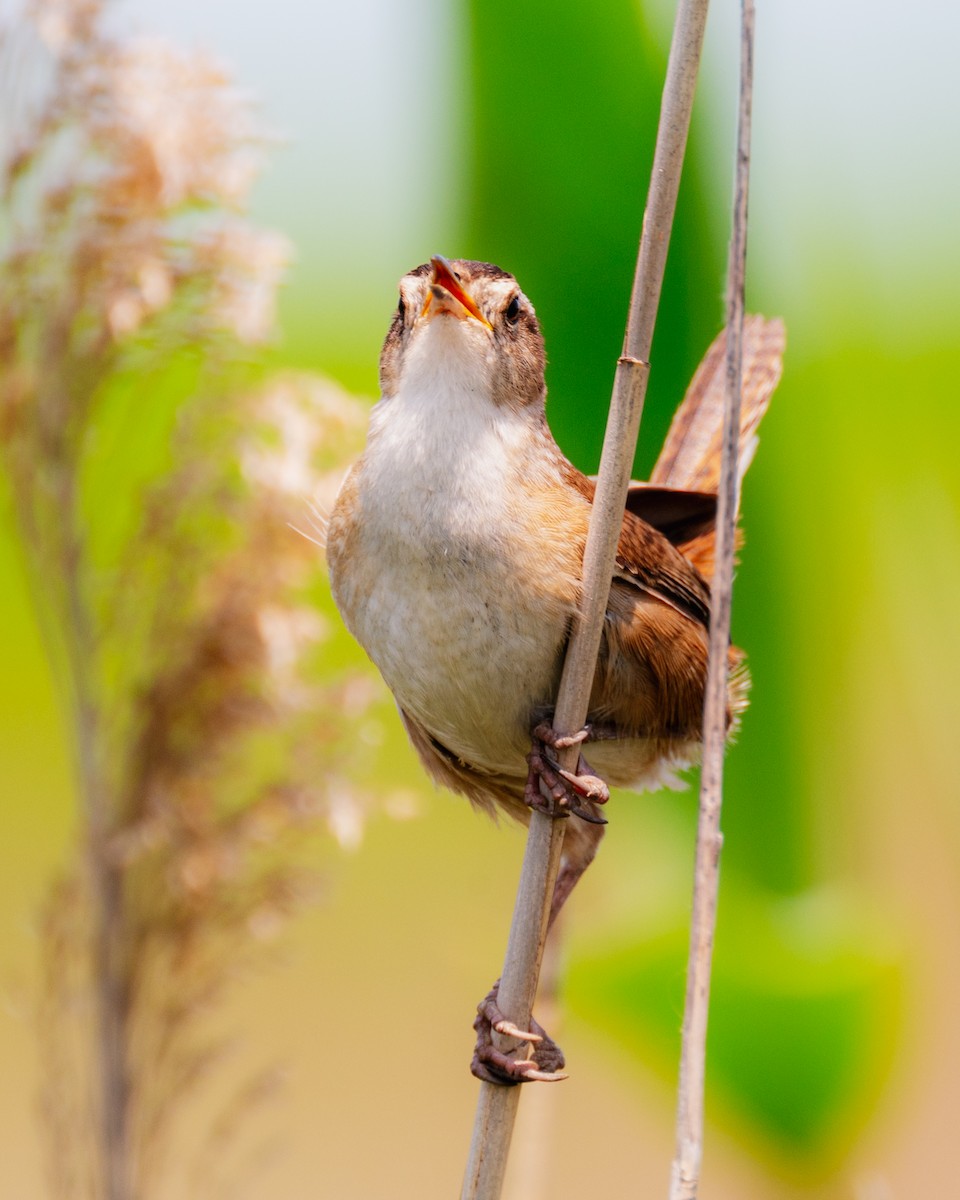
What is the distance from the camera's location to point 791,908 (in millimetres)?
2365

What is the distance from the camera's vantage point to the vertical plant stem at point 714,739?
95 centimetres

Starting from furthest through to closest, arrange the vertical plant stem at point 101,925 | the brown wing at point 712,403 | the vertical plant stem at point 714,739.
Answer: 1. the vertical plant stem at point 101,925
2. the brown wing at point 712,403
3. the vertical plant stem at point 714,739

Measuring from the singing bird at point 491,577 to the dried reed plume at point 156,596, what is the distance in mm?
648

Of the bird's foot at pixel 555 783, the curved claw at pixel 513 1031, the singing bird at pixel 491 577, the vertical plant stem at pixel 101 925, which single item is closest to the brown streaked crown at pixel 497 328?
the singing bird at pixel 491 577

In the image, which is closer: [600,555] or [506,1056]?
[600,555]

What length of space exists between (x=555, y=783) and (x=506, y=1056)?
287 millimetres

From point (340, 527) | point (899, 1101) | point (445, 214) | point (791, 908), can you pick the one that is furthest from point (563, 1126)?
point (340, 527)

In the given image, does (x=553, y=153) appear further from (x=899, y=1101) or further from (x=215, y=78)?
(x=899, y=1101)

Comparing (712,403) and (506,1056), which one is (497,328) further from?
(506,1056)

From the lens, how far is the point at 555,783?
4.39 ft

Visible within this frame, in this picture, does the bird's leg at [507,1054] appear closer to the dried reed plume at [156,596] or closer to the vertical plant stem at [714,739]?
the vertical plant stem at [714,739]

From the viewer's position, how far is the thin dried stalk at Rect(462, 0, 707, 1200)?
3.26 ft

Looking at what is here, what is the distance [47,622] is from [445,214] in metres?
1.02

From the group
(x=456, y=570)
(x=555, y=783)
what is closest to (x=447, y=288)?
(x=456, y=570)
